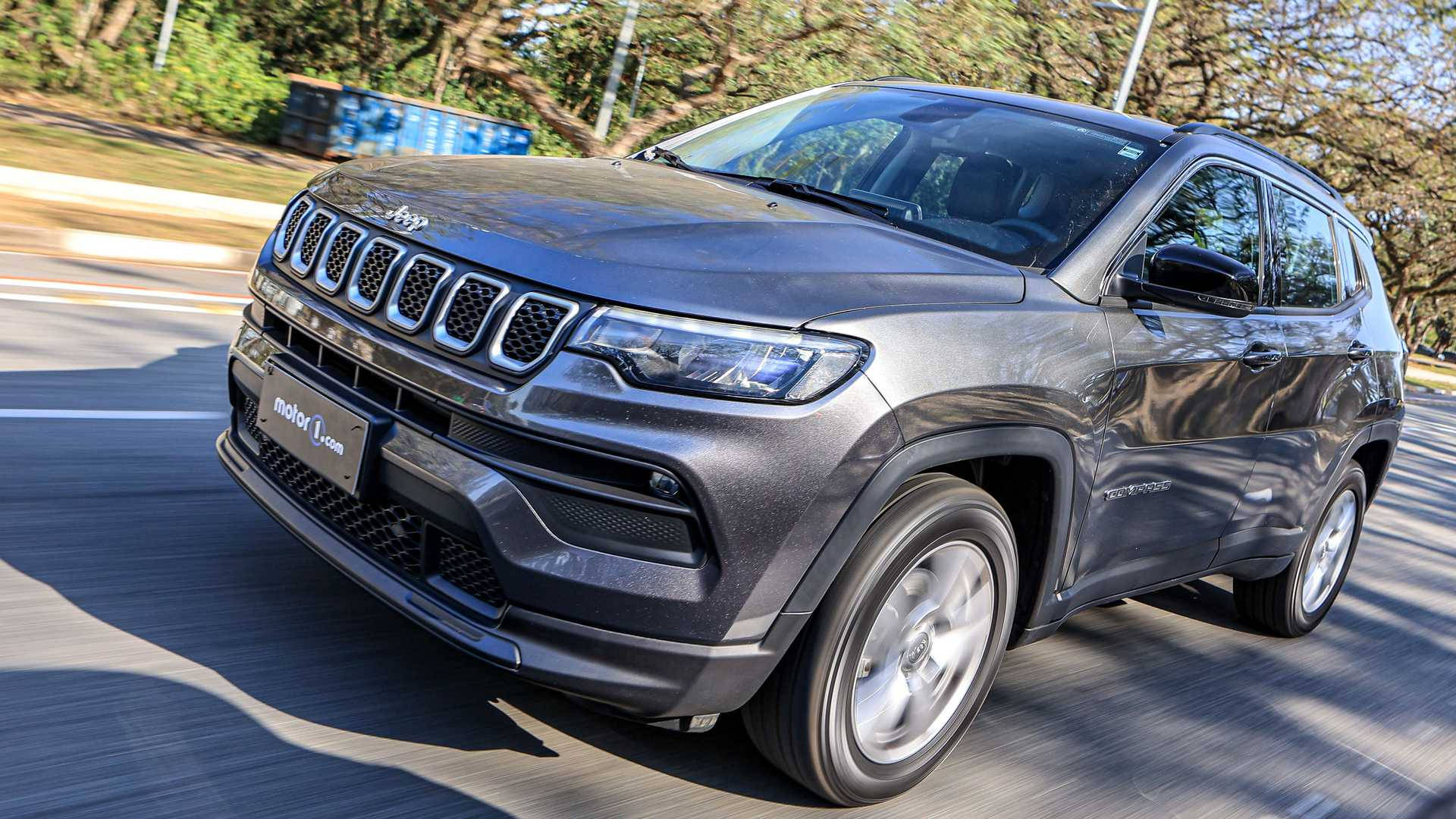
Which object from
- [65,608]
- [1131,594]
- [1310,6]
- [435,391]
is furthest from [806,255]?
[1310,6]

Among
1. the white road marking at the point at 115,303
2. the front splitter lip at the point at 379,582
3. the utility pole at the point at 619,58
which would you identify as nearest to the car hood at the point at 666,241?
the front splitter lip at the point at 379,582

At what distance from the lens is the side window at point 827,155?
3.79 meters

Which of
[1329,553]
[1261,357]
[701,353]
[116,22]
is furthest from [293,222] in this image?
[116,22]

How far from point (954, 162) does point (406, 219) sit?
65.3 inches

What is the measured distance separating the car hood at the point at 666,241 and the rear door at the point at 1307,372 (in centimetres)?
157

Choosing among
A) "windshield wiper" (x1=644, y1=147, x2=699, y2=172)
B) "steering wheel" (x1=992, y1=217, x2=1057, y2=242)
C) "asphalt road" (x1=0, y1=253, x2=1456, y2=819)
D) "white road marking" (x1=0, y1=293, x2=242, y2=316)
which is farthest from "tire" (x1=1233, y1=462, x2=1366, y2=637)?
"white road marking" (x1=0, y1=293, x2=242, y2=316)

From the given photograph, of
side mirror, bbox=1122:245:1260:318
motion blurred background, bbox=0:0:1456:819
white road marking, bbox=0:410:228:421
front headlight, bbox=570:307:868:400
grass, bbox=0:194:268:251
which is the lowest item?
grass, bbox=0:194:268:251

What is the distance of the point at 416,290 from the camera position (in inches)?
107

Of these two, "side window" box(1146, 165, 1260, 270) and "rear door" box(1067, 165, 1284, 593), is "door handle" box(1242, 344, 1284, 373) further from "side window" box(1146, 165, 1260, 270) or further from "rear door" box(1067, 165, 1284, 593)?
"side window" box(1146, 165, 1260, 270)

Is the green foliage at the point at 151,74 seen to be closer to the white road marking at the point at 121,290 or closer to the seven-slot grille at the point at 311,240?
the white road marking at the point at 121,290

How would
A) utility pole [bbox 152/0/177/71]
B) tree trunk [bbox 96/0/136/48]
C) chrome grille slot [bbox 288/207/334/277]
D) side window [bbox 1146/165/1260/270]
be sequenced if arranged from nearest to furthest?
chrome grille slot [bbox 288/207/334/277], side window [bbox 1146/165/1260/270], utility pole [bbox 152/0/177/71], tree trunk [bbox 96/0/136/48]

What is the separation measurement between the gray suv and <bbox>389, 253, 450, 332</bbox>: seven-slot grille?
0.01 m

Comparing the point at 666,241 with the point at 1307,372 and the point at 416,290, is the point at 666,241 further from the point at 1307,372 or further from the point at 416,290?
the point at 1307,372

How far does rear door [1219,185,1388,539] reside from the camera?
13.9 ft
